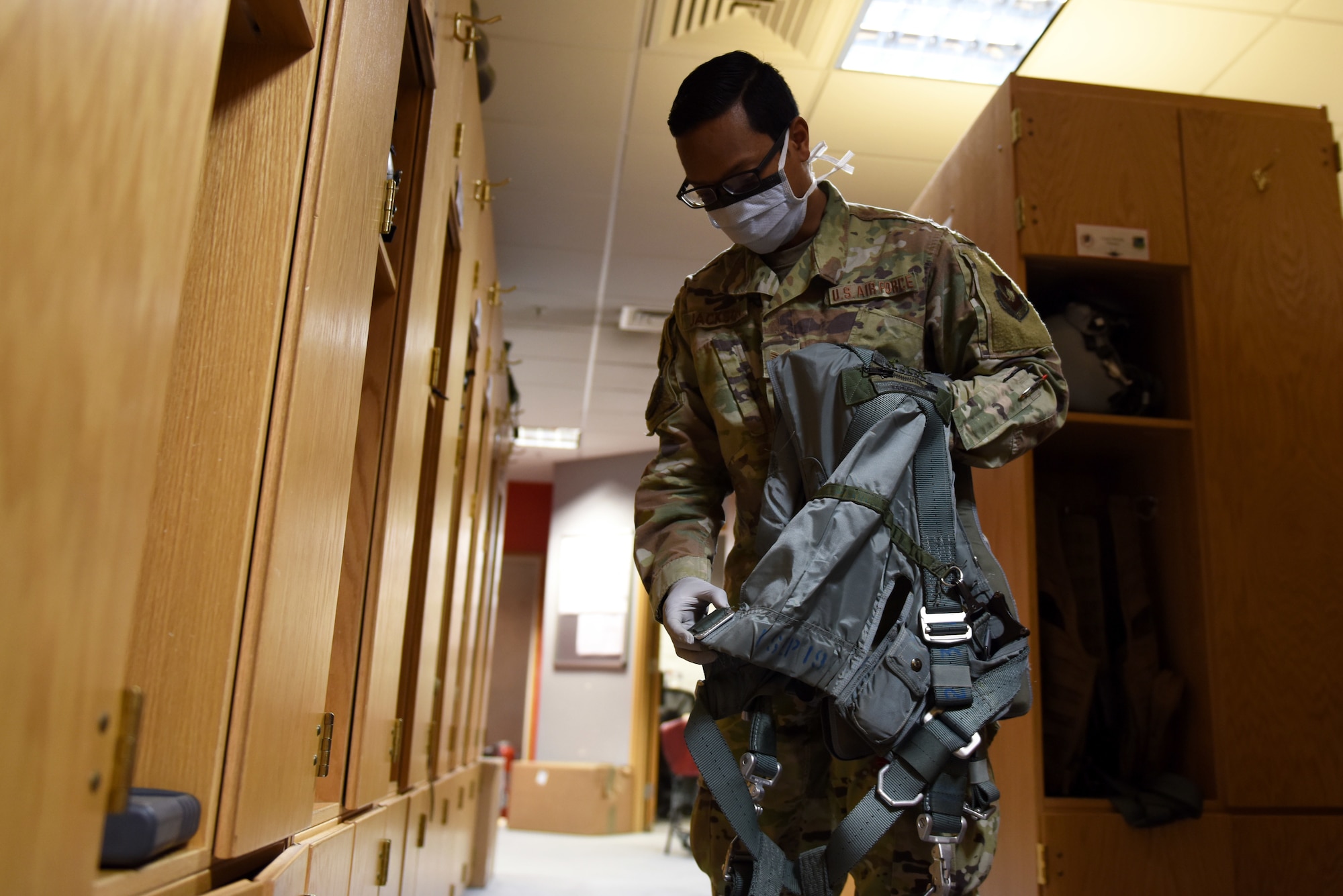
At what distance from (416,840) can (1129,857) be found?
1629mm

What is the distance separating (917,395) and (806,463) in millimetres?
155

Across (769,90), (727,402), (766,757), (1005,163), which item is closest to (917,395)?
(727,402)

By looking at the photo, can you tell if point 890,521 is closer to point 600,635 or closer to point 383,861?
point 383,861

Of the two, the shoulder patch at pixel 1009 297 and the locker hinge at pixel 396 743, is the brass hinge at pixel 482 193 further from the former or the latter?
the shoulder patch at pixel 1009 297

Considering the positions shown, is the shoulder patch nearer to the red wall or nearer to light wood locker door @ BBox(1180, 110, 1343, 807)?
light wood locker door @ BBox(1180, 110, 1343, 807)

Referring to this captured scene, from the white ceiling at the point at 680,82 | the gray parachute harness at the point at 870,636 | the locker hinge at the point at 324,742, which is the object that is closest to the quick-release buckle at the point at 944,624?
the gray parachute harness at the point at 870,636

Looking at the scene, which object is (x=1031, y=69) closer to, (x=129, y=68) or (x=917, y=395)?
(x=917, y=395)

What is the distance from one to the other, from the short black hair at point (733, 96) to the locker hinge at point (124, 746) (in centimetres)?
107

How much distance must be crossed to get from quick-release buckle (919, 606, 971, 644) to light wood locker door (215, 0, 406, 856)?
693mm

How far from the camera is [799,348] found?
53.8 inches

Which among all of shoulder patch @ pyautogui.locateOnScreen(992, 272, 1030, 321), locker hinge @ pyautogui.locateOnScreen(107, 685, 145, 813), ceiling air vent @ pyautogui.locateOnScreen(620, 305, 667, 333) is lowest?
locker hinge @ pyautogui.locateOnScreen(107, 685, 145, 813)

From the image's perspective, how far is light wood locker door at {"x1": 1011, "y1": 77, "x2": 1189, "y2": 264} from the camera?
236 cm

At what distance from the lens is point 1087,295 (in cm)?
251

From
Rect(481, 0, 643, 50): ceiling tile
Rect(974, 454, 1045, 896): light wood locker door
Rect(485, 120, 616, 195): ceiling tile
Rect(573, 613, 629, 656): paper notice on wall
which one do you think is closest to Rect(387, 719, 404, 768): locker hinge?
Rect(974, 454, 1045, 896): light wood locker door
